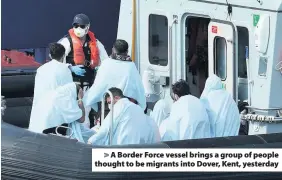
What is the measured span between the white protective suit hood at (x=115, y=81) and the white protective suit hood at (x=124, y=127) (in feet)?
3.45

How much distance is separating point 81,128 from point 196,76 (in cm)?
158

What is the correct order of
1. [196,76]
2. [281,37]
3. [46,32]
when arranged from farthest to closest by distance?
1. [46,32]
2. [196,76]
3. [281,37]

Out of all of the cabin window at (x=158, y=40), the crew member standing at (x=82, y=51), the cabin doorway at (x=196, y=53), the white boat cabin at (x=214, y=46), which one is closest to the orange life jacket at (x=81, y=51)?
the crew member standing at (x=82, y=51)

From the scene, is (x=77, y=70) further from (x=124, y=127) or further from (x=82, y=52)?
(x=124, y=127)

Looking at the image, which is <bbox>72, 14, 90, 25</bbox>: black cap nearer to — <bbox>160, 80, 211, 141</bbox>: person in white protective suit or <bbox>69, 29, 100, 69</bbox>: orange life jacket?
<bbox>69, 29, 100, 69</bbox>: orange life jacket

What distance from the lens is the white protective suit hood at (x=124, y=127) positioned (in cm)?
895

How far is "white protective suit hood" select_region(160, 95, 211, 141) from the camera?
9375mm

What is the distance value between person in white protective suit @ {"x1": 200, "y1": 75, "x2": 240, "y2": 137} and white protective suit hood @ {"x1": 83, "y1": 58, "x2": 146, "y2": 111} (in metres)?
0.80

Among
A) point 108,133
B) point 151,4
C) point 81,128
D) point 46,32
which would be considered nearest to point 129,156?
point 108,133

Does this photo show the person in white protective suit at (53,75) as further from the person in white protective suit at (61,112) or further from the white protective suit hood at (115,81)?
the person in white protective suit at (61,112)

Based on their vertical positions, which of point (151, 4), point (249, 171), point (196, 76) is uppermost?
point (151, 4)

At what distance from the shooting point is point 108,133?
8969 mm

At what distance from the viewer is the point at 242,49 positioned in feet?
32.6

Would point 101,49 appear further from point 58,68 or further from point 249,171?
point 249,171
